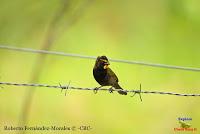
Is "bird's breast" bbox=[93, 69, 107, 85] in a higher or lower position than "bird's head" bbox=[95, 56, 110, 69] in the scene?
lower

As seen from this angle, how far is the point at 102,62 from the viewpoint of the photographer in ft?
7.03

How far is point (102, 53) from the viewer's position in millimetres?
2186

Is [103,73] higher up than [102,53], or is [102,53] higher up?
[102,53]

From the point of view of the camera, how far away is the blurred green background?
6.83ft

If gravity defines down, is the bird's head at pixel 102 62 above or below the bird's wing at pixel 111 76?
above

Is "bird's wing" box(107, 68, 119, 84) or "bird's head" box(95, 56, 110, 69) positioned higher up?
"bird's head" box(95, 56, 110, 69)

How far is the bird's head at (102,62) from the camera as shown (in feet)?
6.98

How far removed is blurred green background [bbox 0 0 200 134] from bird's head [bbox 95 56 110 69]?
0.03 metres

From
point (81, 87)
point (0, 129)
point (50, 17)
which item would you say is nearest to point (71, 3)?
point (50, 17)

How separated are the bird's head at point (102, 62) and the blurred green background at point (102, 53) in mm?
34

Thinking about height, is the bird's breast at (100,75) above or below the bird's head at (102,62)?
below

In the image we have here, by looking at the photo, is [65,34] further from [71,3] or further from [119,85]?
[119,85]

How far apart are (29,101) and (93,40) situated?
40cm

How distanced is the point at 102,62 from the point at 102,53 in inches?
2.4
